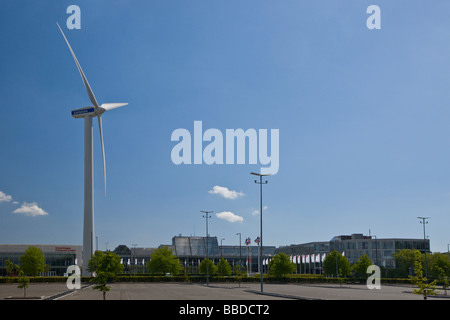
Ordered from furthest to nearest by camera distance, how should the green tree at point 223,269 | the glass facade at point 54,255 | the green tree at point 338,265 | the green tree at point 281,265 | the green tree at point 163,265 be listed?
the glass facade at point 54,255
the green tree at point 163,265
the green tree at point 223,269
the green tree at point 338,265
the green tree at point 281,265

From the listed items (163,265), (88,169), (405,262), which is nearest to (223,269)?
(163,265)

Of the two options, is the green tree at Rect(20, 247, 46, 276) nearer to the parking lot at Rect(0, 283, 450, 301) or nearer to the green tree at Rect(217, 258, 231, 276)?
the green tree at Rect(217, 258, 231, 276)

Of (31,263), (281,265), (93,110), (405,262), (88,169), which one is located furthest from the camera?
Result: (405,262)

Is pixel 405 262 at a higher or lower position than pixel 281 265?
lower

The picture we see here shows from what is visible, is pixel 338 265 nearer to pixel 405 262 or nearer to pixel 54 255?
pixel 405 262

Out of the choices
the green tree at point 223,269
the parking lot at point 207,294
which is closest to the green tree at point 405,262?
the green tree at point 223,269

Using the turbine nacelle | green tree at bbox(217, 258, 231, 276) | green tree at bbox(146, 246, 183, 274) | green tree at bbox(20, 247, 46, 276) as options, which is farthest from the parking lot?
green tree at bbox(20, 247, 46, 276)

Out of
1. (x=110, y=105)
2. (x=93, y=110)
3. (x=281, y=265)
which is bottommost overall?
(x=281, y=265)

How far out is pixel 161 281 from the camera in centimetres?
11400

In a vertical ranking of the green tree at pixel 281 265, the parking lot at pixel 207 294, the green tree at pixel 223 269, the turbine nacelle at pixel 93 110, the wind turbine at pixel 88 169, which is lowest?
the green tree at pixel 223 269

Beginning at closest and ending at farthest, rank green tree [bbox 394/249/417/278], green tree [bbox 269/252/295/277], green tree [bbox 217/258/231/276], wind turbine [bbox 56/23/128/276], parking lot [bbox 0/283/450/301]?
parking lot [bbox 0/283/450/301], wind turbine [bbox 56/23/128/276], green tree [bbox 269/252/295/277], green tree [bbox 217/258/231/276], green tree [bbox 394/249/417/278]

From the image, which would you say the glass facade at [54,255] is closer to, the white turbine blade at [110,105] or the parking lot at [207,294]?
the white turbine blade at [110,105]
